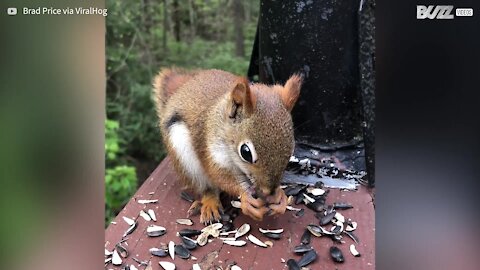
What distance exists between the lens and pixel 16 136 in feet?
1.88

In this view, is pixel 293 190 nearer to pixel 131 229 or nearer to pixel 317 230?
pixel 317 230

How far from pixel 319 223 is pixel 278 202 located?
7cm

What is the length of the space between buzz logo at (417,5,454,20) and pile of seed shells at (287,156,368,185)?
42cm

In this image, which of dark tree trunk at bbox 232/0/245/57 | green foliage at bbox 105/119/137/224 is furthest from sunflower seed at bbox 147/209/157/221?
dark tree trunk at bbox 232/0/245/57

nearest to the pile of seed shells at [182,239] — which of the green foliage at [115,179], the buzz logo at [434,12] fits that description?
the buzz logo at [434,12]

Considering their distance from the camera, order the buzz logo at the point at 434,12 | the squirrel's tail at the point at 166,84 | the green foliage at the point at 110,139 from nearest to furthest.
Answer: the buzz logo at the point at 434,12 → the squirrel's tail at the point at 166,84 → the green foliage at the point at 110,139

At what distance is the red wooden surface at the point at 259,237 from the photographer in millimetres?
769

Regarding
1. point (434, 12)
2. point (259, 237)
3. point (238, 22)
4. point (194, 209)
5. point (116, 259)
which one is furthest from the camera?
point (238, 22)

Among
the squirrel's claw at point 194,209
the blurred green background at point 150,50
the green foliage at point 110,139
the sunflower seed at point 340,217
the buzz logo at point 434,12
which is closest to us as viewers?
the buzz logo at point 434,12

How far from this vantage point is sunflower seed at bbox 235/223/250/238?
0.88 m

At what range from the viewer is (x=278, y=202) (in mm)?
885

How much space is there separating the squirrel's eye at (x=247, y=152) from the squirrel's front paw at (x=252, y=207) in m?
0.08

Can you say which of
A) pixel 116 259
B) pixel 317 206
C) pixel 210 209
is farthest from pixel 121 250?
pixel 317 206

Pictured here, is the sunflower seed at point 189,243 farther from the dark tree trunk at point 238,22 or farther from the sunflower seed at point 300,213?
the dark tree trunk at point 238,22
